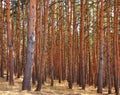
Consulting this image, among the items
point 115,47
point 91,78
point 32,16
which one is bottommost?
point 91,78

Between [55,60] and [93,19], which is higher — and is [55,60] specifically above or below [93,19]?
below

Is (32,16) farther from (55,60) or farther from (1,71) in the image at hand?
(55,60)

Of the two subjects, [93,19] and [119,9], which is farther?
[93,19]

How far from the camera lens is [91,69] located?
98.9 ft

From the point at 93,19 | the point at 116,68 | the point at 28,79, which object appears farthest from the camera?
the point at 93,19

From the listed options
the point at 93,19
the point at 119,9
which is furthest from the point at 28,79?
the point at 93,19

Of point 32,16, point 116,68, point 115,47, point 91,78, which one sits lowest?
point 91,78

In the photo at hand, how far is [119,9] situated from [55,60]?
1267cm

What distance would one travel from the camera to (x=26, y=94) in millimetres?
11133

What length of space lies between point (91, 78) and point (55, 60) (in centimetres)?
418

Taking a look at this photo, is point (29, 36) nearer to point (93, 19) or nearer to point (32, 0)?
point (32, 0)

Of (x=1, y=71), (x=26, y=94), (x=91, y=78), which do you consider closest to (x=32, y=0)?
(x=26, y=94)

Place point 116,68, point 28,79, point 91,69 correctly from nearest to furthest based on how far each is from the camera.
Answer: point 28,79
point 116,68
point 91,69

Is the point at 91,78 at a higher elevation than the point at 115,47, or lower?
lower
